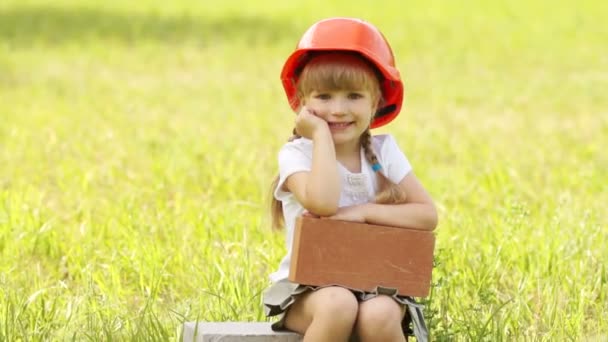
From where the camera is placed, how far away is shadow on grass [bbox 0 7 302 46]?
17.0m

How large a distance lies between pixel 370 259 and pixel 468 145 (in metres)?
5.36

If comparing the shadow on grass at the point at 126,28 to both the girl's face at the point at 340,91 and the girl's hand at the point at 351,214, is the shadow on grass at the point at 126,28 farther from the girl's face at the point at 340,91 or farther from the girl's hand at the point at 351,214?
the girl's hand at the point at 351,214

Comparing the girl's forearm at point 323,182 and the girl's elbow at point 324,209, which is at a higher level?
the girl's forearm at point 323,182

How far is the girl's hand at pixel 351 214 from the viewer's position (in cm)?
350

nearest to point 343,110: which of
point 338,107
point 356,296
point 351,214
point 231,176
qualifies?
point 338,107

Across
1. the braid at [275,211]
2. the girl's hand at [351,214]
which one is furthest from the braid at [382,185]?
the braid at [275,211]

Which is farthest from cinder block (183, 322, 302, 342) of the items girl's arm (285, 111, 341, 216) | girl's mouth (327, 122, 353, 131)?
girl's mouth (327, 122, 353, 131)

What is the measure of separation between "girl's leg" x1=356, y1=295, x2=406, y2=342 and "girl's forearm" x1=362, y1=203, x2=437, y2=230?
26cm

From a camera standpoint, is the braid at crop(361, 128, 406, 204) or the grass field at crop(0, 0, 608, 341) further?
the grass field at crop(0, 0, 608, 341)

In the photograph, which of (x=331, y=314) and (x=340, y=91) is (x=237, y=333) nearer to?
(x=331, y=314)

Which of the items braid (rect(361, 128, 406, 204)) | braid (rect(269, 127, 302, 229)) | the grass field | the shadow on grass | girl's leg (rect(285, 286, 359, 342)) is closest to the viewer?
girl's leg (rect(285, 286, 359, 342))

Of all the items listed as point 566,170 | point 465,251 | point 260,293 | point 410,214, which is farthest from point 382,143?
point 566,170

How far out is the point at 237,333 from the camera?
3.49m

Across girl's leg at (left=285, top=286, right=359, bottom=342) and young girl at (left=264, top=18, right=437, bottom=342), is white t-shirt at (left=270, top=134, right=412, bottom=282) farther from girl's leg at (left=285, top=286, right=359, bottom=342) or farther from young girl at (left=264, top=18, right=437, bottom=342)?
girl's leg at (left=285, top=286, right=359, bottom=342)
